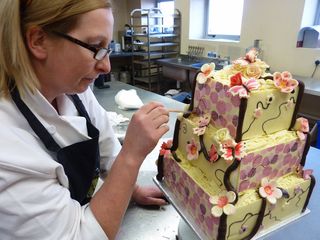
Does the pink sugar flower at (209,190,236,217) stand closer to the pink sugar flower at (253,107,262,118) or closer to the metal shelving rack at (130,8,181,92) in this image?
the pink sugar flower at (253,107,262,118)

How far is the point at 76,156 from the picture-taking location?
0.72m

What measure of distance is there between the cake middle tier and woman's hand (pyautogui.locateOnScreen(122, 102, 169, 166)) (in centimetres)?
9

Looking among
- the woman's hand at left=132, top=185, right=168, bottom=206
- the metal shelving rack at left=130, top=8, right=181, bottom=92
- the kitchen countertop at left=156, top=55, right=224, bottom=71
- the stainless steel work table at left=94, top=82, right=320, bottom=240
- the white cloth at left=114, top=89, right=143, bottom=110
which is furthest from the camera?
the metal shelving rack at left=130, top=8, right=181, bottom=92

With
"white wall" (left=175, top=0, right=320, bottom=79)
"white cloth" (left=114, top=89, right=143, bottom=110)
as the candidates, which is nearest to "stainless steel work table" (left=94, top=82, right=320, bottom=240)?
"white cloth" (left=114, top=89, right=143, bottom=110)

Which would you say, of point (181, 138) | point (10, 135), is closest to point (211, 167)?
point (181, 138)

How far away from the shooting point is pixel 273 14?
2.62 meters

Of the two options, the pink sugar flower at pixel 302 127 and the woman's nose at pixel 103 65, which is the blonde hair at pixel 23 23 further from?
the pink sugar flower at pixel 302 127

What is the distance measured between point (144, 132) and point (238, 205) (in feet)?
0.93

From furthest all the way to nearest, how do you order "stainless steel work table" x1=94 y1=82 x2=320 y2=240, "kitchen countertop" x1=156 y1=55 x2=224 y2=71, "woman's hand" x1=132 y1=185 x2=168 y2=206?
"kitchen countertop" x1=156 y1=55 x2=224 y2=71 → "woman's hand" x1=132 y1=185 x2=168 y2=206 → "stainless steel work table" x1=94 y1=82 x2=320 y2=240

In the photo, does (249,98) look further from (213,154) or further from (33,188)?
(33,188)

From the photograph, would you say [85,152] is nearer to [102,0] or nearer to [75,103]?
[75,103]

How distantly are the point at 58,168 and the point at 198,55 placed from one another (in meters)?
3.33

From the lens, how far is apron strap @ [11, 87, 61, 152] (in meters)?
0.60

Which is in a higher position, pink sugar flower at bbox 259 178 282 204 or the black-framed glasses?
the black-framed glasses
